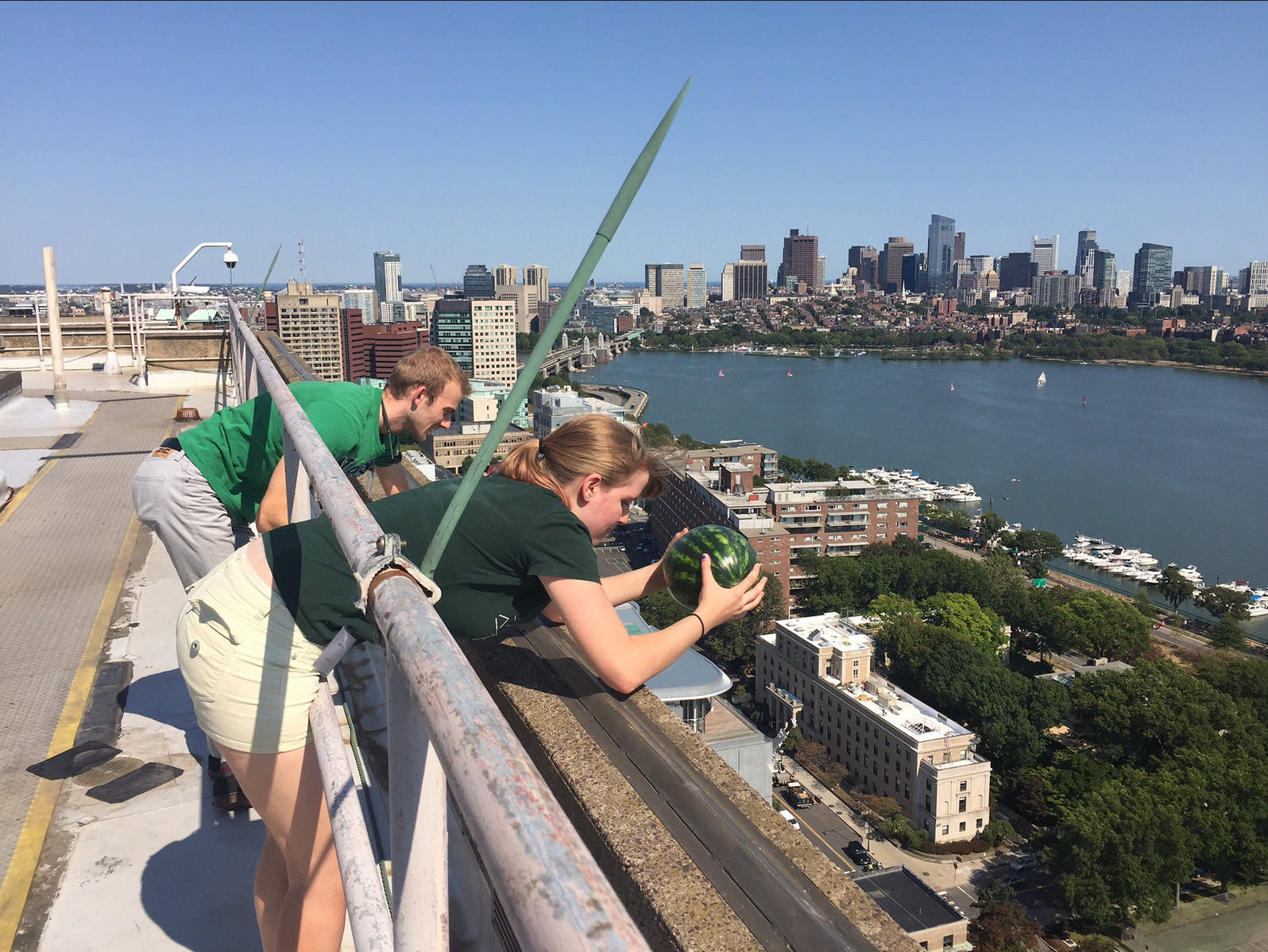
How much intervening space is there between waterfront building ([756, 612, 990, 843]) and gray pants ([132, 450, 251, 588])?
23.8ft

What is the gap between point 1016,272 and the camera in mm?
72500

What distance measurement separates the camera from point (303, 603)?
0.58m

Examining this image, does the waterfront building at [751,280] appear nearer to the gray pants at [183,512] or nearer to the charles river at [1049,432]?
the charles river at [1049,432]

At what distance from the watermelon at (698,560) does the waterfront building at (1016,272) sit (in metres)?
77.0

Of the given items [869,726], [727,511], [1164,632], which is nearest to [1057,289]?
[1164,632]

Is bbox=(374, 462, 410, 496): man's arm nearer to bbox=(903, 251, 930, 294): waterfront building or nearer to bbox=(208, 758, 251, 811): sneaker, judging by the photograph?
bbox=(208, 758, 251, 811): sneaker

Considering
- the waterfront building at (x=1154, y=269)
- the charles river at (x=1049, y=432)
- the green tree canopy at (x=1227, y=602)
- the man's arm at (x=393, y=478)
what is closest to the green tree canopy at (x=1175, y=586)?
the green tree canopy at (x=1227, y=602)

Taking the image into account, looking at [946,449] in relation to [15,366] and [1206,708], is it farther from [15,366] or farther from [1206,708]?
[15,366]

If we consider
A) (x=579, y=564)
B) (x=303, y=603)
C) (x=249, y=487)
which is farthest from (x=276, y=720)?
(x=249, y=487)

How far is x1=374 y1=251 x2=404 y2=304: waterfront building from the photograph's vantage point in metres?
52.1

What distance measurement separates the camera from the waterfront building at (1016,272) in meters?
72.1

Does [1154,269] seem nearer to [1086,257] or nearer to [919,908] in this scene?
[1086,257]

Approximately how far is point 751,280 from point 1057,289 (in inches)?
823

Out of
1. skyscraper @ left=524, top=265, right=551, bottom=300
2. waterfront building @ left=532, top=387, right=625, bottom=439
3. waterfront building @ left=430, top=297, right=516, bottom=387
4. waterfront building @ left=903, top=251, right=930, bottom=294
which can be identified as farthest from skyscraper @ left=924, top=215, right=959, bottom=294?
waterfront building @ left=532, top=387, right=625, bottom=439
